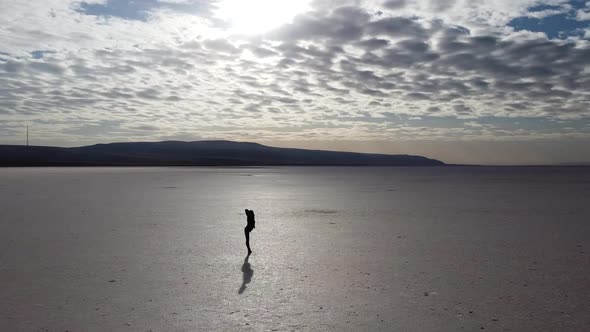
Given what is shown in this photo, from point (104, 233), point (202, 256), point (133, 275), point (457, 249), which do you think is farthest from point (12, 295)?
point (457, 249)

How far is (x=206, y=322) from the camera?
5762 millimetres

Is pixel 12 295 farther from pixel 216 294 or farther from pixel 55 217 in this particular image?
pixel 55 217

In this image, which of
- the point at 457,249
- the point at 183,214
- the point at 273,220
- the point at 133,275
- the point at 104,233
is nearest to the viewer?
the point at 133,275

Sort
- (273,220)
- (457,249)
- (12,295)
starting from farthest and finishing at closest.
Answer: (273,220) → (457,249) → (12,295)

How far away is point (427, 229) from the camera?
13555 mm

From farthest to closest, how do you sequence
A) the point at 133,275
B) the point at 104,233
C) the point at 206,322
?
the point at 104,233
the point at 133,275
the point at 206,322

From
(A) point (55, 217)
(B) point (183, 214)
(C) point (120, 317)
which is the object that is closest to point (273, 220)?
(B) point (183, 214)

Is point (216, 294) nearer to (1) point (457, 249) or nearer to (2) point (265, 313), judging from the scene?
(2) point (265, 313)

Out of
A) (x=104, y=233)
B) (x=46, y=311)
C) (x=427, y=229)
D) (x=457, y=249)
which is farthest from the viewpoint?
(x=427, y=229)

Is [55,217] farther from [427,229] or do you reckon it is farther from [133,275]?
[427,229]

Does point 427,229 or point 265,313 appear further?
point 427,229

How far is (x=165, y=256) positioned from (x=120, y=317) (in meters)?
3.77

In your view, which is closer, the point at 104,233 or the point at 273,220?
the point at 104,233

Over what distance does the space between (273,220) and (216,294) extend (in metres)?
8.75
